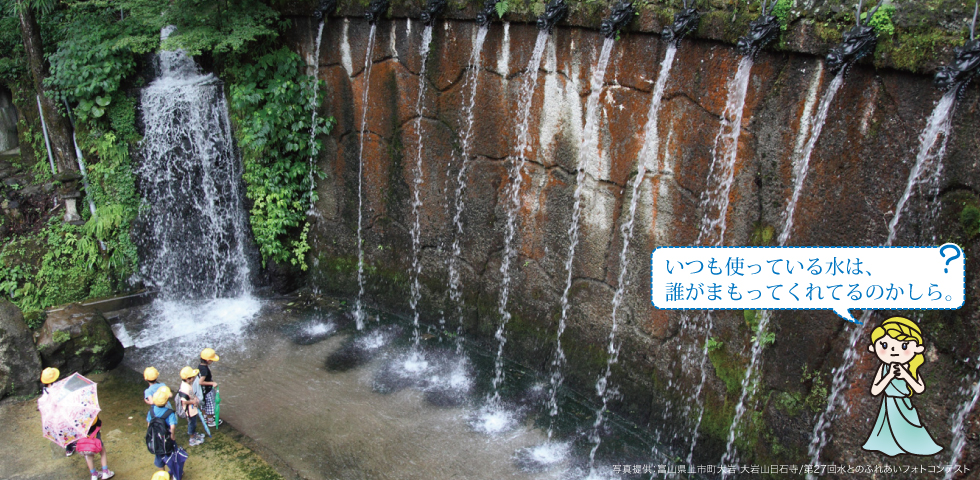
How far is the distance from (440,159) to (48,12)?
6.18 metres

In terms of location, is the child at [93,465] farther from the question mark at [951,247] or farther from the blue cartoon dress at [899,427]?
the question mark at [951,247]

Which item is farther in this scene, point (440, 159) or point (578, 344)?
point (440, 159)

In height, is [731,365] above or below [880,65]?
below

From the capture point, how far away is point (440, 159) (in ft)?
24.4

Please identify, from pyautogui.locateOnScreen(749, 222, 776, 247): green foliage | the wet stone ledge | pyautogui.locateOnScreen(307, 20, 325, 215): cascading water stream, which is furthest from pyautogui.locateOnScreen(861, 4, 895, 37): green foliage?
pyautogui.locateOnScreen(307, 20, 325, 215): cascading water stream

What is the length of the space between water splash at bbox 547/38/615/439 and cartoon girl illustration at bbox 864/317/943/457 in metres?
2.76

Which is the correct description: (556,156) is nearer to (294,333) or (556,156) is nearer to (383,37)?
(383,37)

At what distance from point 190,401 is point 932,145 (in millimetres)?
5913

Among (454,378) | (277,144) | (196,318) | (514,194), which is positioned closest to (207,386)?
(454,378)

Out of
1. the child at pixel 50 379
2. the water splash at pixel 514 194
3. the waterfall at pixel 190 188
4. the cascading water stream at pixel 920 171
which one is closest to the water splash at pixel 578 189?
the water splash at pixel 514 194

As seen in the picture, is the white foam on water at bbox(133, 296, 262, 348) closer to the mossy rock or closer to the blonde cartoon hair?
the mossy rock

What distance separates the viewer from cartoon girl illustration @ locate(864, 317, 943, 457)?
4.36 m

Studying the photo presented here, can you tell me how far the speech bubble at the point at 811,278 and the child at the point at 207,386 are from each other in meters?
4.00

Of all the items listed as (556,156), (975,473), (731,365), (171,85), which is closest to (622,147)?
(556,156)
